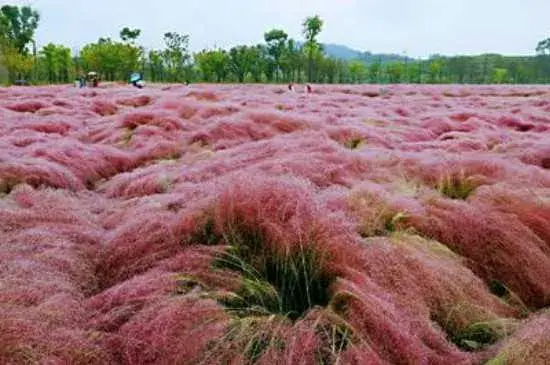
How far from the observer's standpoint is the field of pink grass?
3.00m

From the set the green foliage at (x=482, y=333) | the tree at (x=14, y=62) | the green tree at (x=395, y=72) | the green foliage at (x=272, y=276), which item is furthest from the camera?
the green tree at (x=395, y=72)

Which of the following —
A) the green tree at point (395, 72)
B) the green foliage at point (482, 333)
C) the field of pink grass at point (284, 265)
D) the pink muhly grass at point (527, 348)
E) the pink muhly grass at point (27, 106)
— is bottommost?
the green foliage at point (482, 333)

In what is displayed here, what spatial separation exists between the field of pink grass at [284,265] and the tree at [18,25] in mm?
65388

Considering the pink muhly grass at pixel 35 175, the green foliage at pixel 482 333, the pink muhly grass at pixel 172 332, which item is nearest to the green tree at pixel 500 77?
the pink muhly grass at pixel 35 175

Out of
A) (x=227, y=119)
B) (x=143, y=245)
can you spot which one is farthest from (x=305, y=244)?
(x=227, y=119)

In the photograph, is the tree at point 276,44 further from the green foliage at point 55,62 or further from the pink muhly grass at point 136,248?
the pink muhly grass at point 136,248

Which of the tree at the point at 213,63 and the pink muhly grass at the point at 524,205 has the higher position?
the tree at the point at 213,63

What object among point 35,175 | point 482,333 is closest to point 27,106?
point 35,175

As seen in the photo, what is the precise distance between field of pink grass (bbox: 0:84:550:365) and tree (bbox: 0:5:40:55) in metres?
65.4

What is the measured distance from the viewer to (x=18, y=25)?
6744 cm

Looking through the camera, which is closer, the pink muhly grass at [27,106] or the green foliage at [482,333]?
the green foliage at [482,333]

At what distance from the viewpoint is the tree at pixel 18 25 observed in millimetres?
64438

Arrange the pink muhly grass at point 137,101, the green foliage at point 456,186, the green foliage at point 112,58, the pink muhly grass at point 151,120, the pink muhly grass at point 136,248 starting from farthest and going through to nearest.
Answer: the green foliage at point 112,58 → the pink muhly grass at point 137,101 → the pink muhly grass at point 151,120 → the green foliage at point 456,186 → the pink muhly grass at point 136,248

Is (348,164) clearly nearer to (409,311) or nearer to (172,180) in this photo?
(172,180)
